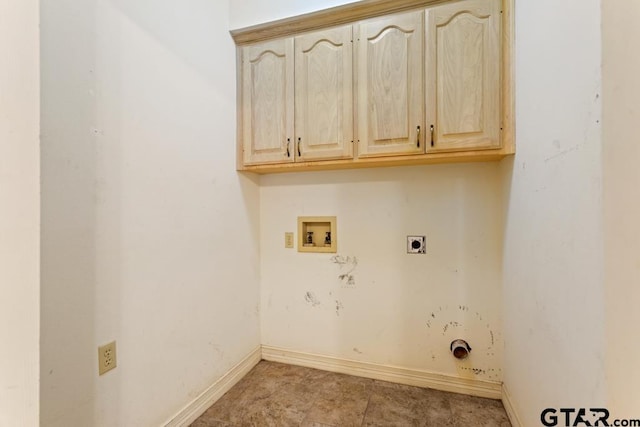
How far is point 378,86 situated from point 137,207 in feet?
4.74

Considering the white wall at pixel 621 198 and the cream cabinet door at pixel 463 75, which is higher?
the cream cabinet door at pixel 463 75

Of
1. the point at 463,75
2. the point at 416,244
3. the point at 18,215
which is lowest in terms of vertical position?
the point at 416,244

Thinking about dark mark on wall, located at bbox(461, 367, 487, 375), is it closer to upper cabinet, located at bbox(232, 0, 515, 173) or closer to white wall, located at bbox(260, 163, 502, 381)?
white wall, located at bbox(260, 163, 502, 381)

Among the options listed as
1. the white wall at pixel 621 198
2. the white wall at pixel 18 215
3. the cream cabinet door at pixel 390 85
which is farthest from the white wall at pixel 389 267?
the white wall at pixel 18 215

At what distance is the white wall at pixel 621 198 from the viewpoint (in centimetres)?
67

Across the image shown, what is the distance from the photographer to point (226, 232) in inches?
72.0

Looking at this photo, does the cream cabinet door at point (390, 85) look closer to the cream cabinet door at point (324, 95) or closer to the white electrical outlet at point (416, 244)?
the cream cabinet door at point (324, 95)

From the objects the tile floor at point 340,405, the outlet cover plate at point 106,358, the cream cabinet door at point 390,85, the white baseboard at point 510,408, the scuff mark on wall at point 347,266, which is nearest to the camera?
the outlet cover plate at point 106,358

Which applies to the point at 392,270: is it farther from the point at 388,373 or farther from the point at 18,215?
the point at 18,215

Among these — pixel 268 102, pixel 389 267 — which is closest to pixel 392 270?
pixel 389 267

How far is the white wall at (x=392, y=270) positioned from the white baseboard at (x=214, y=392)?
0.21 meters

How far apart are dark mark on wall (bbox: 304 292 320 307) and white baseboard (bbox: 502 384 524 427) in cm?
122

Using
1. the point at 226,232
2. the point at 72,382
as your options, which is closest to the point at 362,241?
the point at 226,232

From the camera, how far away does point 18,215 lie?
27.2 inches
